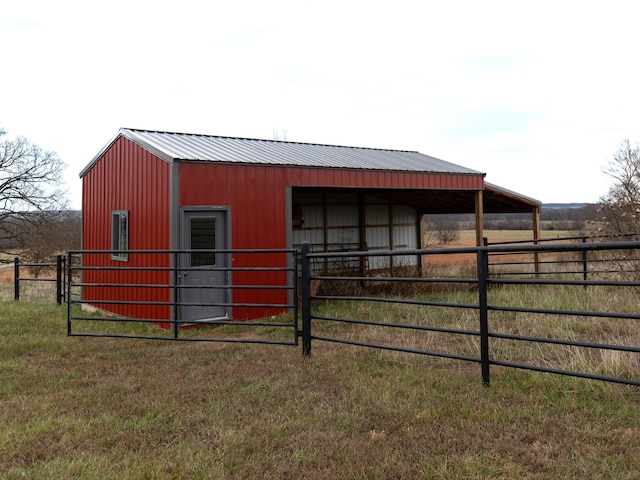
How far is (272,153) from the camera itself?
11523mm

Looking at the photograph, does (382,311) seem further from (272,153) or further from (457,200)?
(457,200)

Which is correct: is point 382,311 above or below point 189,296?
below

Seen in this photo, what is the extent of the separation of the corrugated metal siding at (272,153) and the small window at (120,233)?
1.63 metres

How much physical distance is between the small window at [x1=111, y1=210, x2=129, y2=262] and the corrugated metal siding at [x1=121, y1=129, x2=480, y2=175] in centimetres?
163

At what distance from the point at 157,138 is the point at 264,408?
25.6 ft

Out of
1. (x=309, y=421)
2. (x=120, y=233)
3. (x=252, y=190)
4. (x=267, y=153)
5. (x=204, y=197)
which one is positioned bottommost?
(x=309, y=421)

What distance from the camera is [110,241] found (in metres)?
11.0

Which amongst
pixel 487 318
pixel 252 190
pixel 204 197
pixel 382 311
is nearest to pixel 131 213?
pixel 204 197

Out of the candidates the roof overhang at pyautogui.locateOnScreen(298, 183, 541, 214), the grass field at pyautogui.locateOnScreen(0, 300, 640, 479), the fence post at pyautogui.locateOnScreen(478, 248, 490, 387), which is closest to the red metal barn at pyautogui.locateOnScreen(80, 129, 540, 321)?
the roof overhang at pyautogui.locateOnScreen(298, 183, 541, 214)

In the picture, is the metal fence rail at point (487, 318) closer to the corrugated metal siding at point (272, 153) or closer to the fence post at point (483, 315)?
the fence post at point (483, 315)

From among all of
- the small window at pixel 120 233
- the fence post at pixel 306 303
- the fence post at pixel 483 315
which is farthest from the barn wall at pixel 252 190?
the fence post at pixel 483 315

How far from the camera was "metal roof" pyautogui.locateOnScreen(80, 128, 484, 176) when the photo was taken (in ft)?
31.3

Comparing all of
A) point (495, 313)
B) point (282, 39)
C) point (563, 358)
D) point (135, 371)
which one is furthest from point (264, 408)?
point (282, 39)

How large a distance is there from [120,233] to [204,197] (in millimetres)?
2674
